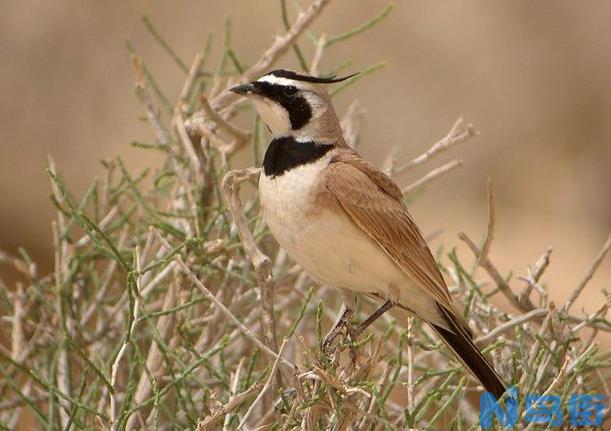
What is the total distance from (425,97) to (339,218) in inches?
112

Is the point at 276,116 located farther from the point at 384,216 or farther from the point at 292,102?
the point at 384,216

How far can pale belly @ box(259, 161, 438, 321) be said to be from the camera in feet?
5.19

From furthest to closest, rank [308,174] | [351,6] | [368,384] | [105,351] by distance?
[351,6] → [105,351] → [308,174] → [368,384]

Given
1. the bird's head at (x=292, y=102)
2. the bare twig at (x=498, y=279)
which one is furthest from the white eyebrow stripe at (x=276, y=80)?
the bare twig at (x=498, y=279)

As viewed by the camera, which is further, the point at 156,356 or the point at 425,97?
the point at 425,97

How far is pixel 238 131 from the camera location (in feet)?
5.72

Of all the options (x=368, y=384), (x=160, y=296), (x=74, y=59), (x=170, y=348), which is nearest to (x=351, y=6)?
(x=74, y=59)

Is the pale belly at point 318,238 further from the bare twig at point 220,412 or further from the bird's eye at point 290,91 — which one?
the bare twig at point 220,412

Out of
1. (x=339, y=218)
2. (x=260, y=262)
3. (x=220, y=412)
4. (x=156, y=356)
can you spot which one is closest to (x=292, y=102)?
(x=339, y=218)

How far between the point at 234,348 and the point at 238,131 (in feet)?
1.26

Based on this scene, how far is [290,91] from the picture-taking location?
1.65m

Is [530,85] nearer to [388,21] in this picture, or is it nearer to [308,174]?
[388,21]

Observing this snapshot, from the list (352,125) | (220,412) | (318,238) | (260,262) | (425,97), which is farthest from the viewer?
(425,97)

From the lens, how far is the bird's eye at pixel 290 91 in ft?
5.40
